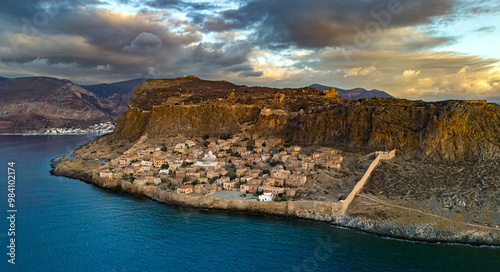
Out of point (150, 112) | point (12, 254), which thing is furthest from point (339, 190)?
point (150, 112)

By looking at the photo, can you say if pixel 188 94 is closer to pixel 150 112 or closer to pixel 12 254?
pixel 150 112

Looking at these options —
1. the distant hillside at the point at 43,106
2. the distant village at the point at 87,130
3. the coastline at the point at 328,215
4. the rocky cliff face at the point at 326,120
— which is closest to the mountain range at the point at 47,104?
the distant hillside at the point at 43,106

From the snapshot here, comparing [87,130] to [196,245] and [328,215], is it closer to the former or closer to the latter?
[196,245]

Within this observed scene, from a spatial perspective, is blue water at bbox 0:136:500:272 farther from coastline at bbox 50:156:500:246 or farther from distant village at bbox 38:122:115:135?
distant village at bbox 38:122:115:135

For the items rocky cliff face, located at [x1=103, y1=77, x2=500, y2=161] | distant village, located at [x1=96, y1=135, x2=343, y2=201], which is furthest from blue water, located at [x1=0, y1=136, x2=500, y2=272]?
rocky cliff face, located at [x1=103, y1=77, x2=500, y2=161]

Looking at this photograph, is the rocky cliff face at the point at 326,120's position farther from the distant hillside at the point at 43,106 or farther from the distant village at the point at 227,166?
the distant hillside at the point at 43,106

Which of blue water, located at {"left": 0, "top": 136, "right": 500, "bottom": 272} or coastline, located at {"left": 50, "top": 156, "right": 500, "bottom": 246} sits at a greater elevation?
coastline, located at {"left": 50, "top": 156, "right": 500, "bottom": 246}
